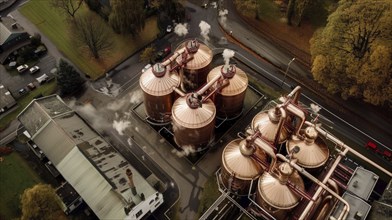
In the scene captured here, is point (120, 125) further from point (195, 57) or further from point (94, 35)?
point (94, 35)

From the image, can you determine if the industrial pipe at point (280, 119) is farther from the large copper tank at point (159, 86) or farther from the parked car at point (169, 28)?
the parked car at point (169, 28)

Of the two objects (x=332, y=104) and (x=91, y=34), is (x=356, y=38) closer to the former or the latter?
(x=332, y=104)

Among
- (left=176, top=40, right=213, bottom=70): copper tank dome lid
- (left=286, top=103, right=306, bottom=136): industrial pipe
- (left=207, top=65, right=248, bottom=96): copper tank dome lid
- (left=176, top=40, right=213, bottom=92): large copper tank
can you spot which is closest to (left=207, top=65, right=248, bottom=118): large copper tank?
(left=207, top=65, right=248, bottom=96): copper tank dome lid

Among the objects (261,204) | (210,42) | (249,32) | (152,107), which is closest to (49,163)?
(152,107)

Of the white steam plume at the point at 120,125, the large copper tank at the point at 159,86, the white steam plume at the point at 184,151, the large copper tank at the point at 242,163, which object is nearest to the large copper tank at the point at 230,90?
the large copper tank at the point at 159,86

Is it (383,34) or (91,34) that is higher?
(383,34)

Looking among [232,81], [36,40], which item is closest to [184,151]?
[232,81]
